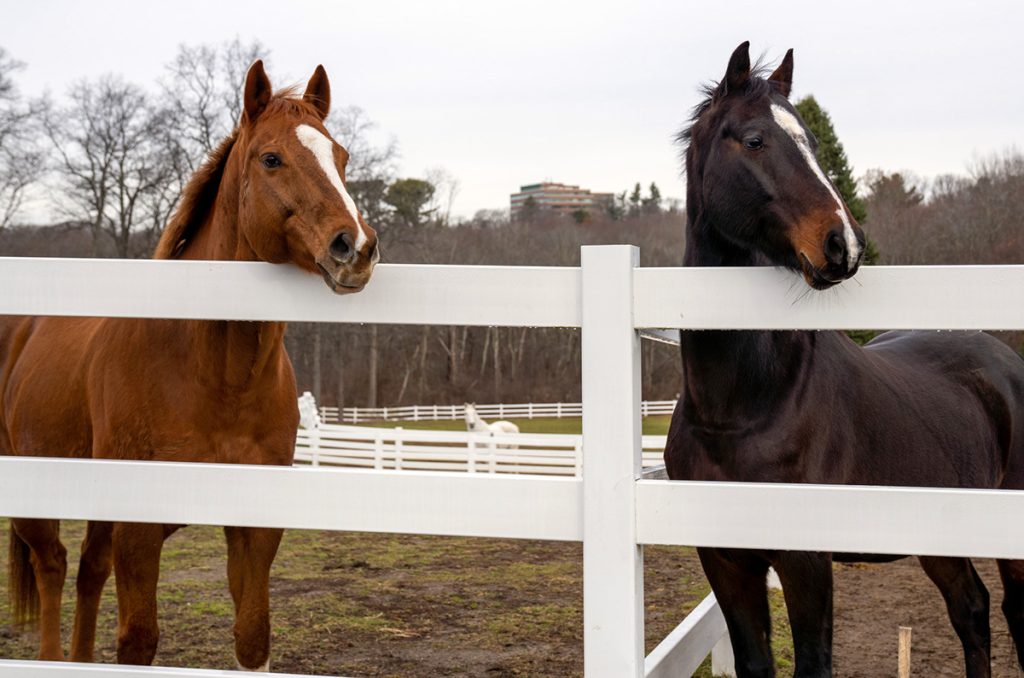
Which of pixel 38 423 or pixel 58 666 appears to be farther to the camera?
pixel 38 423

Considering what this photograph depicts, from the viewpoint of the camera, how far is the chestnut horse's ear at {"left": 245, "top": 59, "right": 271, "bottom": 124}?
3160mm

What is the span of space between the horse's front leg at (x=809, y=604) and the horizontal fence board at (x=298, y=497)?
0.95 meters

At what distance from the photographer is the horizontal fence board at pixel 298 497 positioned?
208cm

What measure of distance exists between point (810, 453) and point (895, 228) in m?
37.5

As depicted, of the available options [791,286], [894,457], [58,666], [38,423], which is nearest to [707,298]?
[791,286]

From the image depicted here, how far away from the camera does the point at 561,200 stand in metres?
75.9

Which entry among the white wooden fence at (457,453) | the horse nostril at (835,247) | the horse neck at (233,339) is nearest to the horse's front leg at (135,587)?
the horse neck at (233,339)

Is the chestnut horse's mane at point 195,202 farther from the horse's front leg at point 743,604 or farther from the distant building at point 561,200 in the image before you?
the distant building at point 561,200

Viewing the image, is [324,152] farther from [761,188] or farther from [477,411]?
[477,411]

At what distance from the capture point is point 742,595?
2959mm

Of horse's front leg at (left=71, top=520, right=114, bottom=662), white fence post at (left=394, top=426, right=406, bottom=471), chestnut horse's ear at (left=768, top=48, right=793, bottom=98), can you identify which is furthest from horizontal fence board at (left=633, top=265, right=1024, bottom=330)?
white fence post at (left=394, top=426, right=406, bottom=471)

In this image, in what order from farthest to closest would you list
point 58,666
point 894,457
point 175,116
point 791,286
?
1. point 175,116
2. point 894,457
3. point 58,666
4. point 791,286

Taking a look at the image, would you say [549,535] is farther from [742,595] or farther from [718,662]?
[718,662]

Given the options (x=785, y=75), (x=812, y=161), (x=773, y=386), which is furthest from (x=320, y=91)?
(x=773, y=386)
